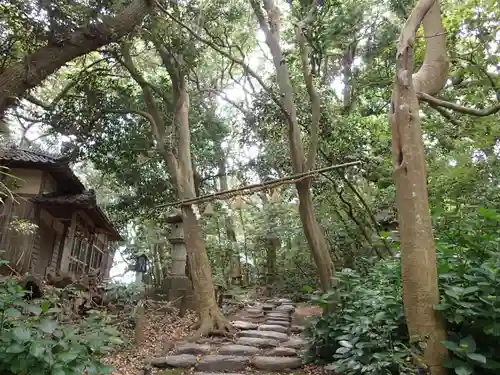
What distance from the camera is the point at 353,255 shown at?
511 inches

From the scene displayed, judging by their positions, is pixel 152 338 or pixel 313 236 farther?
pixel 152 338

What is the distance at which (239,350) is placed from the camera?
6.63 metres

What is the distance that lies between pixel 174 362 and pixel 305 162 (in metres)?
3.93

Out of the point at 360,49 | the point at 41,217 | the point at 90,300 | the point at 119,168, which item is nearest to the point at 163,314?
the point at 90,300

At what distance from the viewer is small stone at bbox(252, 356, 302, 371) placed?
220 inches

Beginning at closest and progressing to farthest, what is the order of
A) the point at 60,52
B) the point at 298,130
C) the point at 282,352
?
the point at 60,52, the point at 282,352, the point at 298,130

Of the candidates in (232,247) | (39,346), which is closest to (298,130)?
(39,346)

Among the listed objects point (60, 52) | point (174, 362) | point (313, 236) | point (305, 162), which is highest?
point (60, 52)

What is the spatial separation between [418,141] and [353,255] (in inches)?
381

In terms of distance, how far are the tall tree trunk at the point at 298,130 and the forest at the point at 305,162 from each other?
37 mm

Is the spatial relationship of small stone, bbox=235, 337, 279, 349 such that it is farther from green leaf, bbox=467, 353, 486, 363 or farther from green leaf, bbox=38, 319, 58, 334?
green leaf, bbox=38, 319, 58, 334

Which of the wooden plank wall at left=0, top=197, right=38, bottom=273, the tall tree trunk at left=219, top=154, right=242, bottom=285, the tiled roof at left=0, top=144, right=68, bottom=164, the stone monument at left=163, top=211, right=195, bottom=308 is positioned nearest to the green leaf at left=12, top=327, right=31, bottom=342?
the stone monument at left=163, top=211, right=195, bottom=308

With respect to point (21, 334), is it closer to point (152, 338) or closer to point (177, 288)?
point (152, 338)

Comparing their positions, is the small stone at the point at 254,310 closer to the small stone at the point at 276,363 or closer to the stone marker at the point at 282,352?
the stone marker at the point at 282,352
